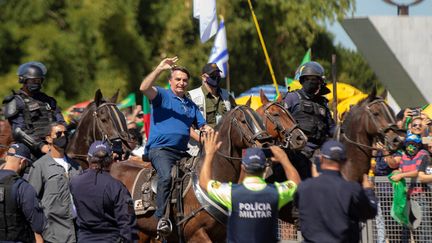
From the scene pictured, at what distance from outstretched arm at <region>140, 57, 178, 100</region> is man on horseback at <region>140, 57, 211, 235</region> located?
0.23m

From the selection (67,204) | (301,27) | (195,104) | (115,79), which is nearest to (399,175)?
(195,104)

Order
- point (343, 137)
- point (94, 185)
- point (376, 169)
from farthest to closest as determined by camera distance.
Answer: point (376, 169) → point (343, 137) → point (94, 185)

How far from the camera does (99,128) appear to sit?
49.9 feet

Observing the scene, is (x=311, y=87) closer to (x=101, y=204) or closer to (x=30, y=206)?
(x=101, y=204)

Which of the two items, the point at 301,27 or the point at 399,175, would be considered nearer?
the point at 399,175

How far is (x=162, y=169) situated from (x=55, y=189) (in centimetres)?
134

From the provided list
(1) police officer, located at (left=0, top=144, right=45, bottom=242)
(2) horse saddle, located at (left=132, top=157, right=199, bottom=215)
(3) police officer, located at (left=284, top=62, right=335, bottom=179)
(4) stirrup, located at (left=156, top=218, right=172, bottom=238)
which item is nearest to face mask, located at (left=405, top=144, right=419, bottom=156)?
(3) police officer, located at (left=284, top=62, right=335, bottom=179)

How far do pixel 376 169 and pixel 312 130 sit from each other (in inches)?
101

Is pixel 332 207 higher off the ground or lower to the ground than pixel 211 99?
lower

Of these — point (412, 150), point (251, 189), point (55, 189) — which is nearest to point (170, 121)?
point (55, 189)

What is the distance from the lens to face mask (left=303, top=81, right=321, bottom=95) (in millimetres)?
15570

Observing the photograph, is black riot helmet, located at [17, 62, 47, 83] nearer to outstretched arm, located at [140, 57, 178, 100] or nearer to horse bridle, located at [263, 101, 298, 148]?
outstretched arm, located at [140, 57, 178, 100]

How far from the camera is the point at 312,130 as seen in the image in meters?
15.5

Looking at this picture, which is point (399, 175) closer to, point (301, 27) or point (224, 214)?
point (224, 214)
